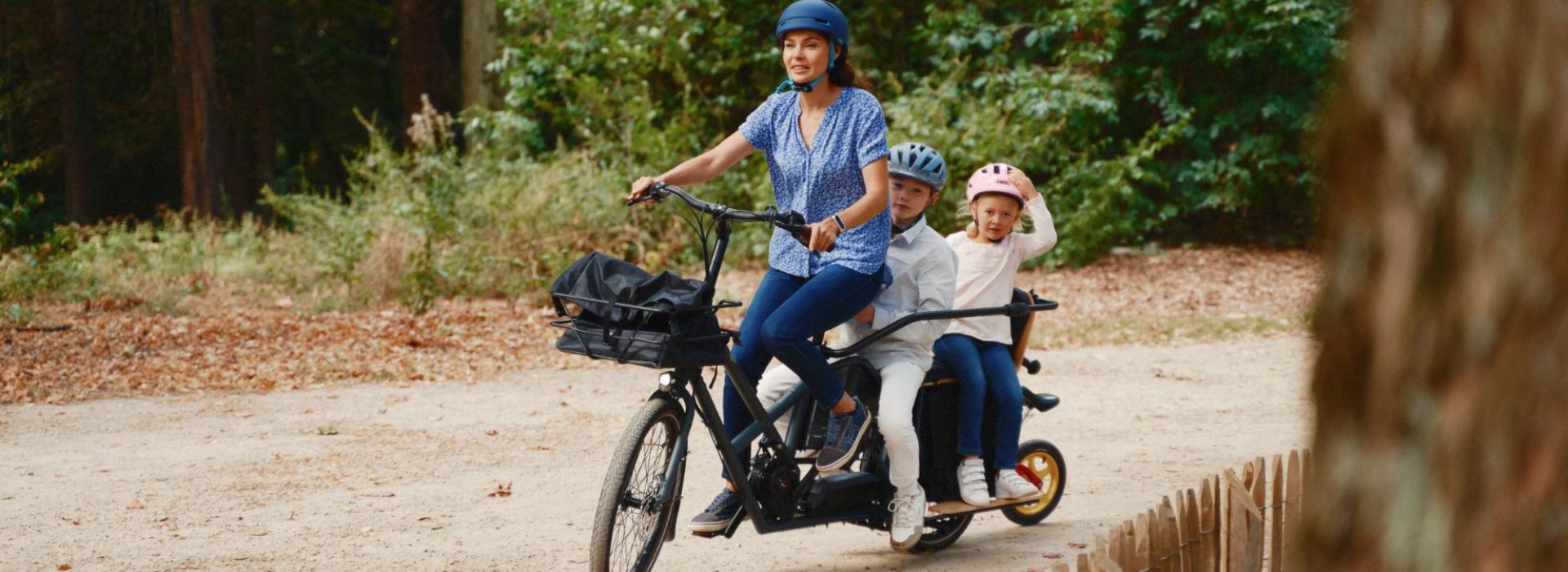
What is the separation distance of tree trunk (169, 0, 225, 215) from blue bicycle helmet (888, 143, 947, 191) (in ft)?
63.2

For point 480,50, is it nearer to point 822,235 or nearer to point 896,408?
point 896,408

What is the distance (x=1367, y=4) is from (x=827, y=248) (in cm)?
290

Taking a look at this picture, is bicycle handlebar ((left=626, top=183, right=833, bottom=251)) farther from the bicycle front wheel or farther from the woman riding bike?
the bicycle front wheel

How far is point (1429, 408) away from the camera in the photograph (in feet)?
4.59

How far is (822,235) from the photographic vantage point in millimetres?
4242

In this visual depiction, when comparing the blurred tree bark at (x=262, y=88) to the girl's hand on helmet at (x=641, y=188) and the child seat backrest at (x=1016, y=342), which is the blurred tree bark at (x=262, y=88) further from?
the girl's hand on helmet at (x=641, y=188)

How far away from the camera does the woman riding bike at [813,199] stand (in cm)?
459

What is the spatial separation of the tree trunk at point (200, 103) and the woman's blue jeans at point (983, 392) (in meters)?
19.2

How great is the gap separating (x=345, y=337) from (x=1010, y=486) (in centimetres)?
729

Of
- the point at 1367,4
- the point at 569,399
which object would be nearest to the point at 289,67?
the point at 569,399

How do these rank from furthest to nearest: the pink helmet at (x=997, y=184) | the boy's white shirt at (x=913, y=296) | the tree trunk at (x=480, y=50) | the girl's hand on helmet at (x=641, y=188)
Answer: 1. the tree trunk at (x=480, y=50)
2. the pink helmet at (x=997, y=184)
3. the boy's white shirt at (x=913, y=296)
4. the girl's hand on helmet at (x=641, y=188)

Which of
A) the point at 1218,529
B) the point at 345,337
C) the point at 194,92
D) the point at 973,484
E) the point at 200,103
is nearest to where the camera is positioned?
the point at 1218,529

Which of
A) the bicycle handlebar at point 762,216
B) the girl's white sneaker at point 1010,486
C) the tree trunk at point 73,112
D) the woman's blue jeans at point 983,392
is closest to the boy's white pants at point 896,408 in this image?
the woman's blue jeans at point 983,392

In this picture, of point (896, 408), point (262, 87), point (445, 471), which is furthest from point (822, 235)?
point (262, 87)
